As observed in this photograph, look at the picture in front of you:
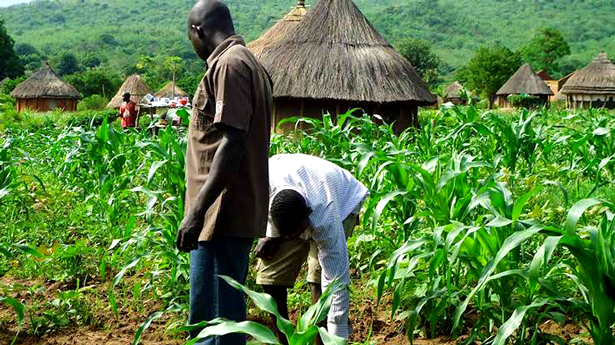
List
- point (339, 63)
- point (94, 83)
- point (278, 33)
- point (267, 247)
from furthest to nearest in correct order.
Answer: point (94, 83) → point (278, 33) → point (339, 63) → point (267, 247)

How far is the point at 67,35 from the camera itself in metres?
104

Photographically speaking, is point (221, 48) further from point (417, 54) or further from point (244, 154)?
point (417, 54)

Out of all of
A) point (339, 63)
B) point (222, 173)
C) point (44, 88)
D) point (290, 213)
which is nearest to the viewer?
point (222, 173)

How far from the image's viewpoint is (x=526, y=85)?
39156mm

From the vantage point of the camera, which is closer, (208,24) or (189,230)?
(189,230)

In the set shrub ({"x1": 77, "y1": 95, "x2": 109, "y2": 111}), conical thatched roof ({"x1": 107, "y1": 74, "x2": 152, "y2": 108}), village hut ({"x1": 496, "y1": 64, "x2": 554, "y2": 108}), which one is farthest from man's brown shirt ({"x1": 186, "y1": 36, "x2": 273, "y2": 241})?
village hut ({"x1": 496, "y1": 64, "x2": 554, "y2": 108})

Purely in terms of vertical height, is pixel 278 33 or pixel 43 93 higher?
pixel 278 33

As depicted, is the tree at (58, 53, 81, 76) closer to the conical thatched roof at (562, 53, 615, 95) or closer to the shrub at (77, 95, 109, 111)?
the shrub at (77, 95, 109, 111)

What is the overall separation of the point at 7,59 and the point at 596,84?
34.2 meters

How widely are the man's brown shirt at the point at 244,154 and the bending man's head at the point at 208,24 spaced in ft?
0.17

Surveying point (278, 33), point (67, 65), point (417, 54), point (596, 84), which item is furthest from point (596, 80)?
point (67, 65)

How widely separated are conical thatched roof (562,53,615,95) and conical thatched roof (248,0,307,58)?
2284cm

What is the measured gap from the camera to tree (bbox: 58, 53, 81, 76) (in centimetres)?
7012

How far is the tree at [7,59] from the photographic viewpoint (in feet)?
150
